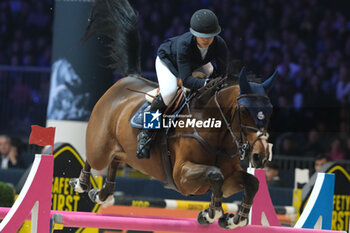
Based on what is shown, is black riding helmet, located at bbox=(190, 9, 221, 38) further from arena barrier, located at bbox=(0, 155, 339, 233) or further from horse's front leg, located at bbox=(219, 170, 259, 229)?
arena barrier, located at bbox=(0, 155, 339, 233)

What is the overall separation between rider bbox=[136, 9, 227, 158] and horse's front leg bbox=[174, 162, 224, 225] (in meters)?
0.38

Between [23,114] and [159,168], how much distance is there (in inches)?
185

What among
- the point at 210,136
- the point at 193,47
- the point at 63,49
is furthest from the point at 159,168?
the point at 63,49

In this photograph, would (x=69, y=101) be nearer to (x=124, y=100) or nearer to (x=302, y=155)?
(x=124, y=100)

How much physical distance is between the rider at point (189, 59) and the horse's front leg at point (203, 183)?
1.24ft

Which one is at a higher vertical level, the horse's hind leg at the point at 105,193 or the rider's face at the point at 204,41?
the rider's face at the point at 204,41

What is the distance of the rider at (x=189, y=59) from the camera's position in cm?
387

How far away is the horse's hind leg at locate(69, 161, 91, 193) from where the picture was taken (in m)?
4.65

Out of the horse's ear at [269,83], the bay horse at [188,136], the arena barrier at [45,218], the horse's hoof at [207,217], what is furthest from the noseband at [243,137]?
the arena barrier at [45,218]

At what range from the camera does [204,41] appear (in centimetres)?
392

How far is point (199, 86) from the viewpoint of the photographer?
3.95 meters

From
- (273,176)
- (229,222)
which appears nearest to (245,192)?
(229,222)

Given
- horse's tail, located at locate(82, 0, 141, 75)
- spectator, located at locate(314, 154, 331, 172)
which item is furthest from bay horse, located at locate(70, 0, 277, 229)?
spectator, located at locate(314, 154, 331, 172)

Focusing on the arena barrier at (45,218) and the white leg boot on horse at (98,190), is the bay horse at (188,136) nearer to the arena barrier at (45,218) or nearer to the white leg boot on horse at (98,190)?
the white leg boot on horse at (98,190)
